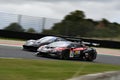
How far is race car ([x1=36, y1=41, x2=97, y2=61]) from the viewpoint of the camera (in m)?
23.3

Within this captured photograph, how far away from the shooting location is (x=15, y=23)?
1506 inches

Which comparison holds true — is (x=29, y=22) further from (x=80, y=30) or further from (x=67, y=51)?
(x=67, y=51)

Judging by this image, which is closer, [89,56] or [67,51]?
[67,51]

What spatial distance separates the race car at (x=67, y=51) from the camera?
2333cm

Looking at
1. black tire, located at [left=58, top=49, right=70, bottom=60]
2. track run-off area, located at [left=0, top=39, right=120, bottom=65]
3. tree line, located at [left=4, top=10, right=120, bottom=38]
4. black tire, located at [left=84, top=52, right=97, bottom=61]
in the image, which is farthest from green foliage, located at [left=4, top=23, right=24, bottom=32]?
black tire, located at [left=58, top=49, right=70, bottom=60]

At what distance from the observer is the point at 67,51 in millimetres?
23797

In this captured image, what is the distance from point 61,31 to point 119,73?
97.0 feet

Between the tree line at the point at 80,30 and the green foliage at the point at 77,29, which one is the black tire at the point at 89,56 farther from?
the green foliage at the point at 77,29

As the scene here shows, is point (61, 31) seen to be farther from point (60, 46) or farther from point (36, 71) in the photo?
point (36, 71)

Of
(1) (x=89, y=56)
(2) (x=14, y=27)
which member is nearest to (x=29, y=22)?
(2) (x=14, y=27)

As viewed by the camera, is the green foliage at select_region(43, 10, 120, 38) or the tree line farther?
the green foliage at select_region(43, 10, 120, 38)

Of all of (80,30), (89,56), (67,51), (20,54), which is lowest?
(89,56)

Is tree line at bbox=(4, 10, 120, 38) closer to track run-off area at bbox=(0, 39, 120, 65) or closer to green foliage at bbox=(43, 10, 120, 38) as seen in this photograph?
green foliage at bbox=(43, 10, 120, 38)

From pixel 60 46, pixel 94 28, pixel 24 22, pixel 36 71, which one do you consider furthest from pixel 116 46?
pixel 36 71
